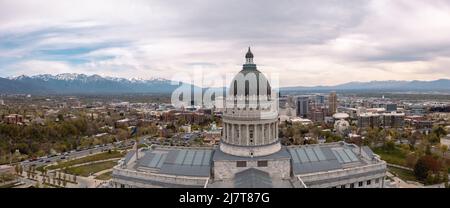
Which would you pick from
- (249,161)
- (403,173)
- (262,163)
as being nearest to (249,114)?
(249,161)

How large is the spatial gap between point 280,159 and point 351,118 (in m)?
152

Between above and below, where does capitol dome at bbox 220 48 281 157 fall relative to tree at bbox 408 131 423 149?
above

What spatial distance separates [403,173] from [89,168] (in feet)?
223

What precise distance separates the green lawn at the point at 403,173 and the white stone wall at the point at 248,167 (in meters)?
38.1

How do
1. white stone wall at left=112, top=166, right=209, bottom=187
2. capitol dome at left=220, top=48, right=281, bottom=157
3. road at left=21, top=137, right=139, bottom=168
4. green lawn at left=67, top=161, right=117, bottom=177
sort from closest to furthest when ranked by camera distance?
white stone wall at left=112, top=166, right=209, bottom=187 → capitol dome at left=220, top=48, right=281, bottom=157 → green lawn at left=67, top=161, right=117, bottom=177 → road at left=21, top=137, right=139, bottom=168

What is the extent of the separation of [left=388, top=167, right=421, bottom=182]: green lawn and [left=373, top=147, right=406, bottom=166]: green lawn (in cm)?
500

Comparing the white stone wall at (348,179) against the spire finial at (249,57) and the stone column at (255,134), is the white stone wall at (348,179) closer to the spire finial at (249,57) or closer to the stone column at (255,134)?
the stone column at (255,134)

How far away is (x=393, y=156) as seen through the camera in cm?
9050

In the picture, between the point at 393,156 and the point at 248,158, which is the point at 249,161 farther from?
the point at 393,156

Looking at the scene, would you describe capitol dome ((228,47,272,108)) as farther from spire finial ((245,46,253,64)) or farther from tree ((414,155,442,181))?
tree ((414,155,442,181))

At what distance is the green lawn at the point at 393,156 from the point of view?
84.1m

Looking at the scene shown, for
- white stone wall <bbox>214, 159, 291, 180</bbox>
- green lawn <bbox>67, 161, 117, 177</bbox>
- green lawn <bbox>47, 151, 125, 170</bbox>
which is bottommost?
green lawn <bbox>67, 161, 117, 177</bbox>

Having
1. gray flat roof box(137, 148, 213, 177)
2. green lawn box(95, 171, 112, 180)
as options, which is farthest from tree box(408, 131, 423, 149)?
green lawn box(95, 171, 112, 180)

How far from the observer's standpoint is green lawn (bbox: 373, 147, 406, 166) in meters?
84.1
